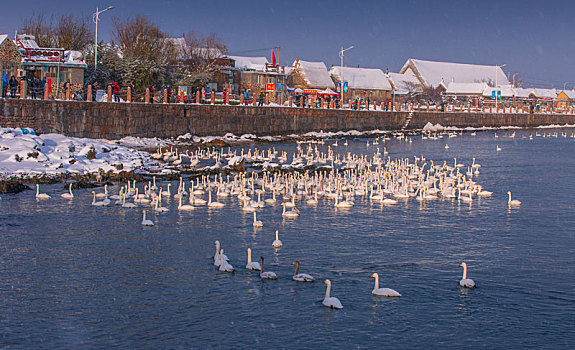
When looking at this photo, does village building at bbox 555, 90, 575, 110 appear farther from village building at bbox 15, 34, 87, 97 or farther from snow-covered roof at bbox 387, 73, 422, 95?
village building at bbox 15, 34, 87, 97

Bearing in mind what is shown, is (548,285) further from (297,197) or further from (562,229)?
(297,197)

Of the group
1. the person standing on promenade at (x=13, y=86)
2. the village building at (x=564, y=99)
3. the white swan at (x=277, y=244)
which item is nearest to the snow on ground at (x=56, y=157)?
the person standing on promenade at (x=13, y=86)

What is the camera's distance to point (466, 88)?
452 feet

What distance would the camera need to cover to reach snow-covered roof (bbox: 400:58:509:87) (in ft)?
468

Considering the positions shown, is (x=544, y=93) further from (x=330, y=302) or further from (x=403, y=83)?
(x=330, y=302)

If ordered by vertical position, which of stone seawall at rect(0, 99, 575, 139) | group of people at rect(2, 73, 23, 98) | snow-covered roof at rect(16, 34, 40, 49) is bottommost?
stone seawall at rect(0, 99, 575, 139)

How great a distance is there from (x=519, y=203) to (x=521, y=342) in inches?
616

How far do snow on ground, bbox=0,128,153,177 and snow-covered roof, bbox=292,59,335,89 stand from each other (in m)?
74.2

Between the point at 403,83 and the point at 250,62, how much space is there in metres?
38.6

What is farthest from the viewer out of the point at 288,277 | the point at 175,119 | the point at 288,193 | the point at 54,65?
the point at 54,65

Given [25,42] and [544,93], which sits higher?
[544,93]

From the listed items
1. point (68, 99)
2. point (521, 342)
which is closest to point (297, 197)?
point (521, 342)

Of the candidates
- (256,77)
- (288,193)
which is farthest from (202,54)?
(288,193)

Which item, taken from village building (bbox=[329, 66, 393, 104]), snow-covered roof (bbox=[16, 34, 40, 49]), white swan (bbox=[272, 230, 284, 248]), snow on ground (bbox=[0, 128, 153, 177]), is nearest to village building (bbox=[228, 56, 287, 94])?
village building (bbox=[329, 66, 393, 104])
